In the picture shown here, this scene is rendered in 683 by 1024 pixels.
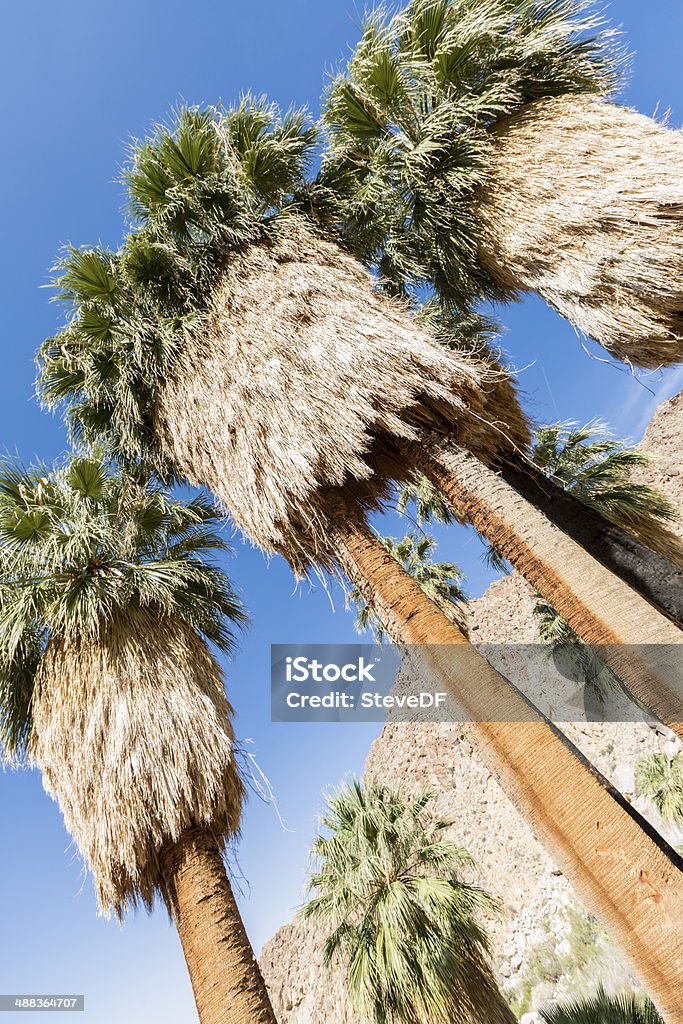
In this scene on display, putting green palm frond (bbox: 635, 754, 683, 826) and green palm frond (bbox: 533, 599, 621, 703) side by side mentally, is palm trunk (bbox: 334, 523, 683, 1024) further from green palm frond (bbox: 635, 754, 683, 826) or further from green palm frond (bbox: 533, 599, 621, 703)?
green palm frond (bbox: 635, 754, 683, 826)

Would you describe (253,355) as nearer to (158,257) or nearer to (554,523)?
(158,257)

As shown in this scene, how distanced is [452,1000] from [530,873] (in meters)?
16.1

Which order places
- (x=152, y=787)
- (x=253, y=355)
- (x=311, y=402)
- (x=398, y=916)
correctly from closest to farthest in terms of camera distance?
(x=152, y=787), (x=311, y=402), (x=253, y=355), (x=398, y=916)

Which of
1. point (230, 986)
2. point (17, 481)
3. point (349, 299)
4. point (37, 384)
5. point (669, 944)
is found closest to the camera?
point (669, 944)

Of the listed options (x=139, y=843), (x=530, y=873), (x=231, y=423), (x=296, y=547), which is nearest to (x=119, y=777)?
(x=139, y=843)

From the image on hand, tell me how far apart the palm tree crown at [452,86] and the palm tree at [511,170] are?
0.05ft

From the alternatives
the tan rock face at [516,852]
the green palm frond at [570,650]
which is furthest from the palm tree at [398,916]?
the green palm frond at [570,650]

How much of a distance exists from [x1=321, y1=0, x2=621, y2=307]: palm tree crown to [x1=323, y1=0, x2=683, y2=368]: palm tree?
0.01 m

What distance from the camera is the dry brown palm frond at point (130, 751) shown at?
12.6 ft

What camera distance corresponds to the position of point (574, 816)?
9.23 feet

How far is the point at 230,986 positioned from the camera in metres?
3.39

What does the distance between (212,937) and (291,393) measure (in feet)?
12.5

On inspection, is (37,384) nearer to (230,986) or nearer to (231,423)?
(231,423)

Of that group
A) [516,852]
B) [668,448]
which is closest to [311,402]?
[516,852]
